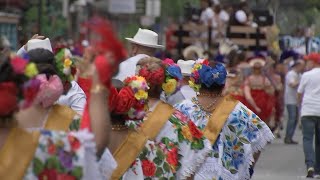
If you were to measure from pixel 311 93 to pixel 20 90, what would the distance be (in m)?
11.8

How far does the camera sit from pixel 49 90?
23.7ft

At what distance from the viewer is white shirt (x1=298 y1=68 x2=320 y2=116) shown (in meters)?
17.3

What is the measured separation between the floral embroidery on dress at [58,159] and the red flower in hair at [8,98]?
0.21 m

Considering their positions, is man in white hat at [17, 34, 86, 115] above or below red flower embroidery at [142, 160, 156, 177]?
above

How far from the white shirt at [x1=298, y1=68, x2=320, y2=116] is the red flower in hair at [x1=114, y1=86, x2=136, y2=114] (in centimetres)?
935

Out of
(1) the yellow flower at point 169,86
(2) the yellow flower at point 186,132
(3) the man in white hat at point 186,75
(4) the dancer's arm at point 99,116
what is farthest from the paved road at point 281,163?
(4) the dancer's arm at point 99,116

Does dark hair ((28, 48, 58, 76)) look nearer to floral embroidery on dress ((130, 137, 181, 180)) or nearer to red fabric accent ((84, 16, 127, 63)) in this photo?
floral embroidery on dress ((130, 137, 181, 180))

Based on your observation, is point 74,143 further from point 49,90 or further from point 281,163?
point 281,163

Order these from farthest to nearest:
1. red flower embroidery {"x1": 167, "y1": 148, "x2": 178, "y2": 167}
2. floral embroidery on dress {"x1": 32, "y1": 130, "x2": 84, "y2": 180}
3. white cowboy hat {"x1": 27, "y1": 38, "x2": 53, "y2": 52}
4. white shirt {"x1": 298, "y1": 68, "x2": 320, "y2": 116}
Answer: white shirt {"x1": 298, "y1": 68, "x2": 320, "y2": 116} < white cowboy hat {"x1": 27, "y1": 38, "x2": 53, "y2": 52} < red flower embroidery {"x1": 167, "y1": 148, "x2": 178, "y2": 167} < floral embroidery on dress {"x1": 32, "y1": 130, "x2": 84, "y2": 180}

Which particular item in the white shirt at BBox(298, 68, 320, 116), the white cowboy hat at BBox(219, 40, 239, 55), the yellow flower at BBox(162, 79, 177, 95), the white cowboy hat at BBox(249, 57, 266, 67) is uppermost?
the yellow flower at BBox(162, 79, 177, 95)

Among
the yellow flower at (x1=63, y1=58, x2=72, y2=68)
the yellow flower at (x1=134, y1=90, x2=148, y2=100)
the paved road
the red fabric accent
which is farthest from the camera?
the paved road

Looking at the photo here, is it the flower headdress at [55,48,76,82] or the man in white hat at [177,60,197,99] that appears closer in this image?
the flower headdress at [55,48,76,82]

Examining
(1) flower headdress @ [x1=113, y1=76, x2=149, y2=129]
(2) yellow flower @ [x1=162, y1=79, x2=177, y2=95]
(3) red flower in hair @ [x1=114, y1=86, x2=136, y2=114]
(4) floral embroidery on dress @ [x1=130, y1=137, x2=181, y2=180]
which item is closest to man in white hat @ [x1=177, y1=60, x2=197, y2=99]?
(2) yellow flower @ [x1=162, y1=79, x2=177, y2=95]

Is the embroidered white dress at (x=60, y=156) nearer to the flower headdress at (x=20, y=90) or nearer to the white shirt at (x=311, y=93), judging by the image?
the flower headdress at (x=20, y=90)
